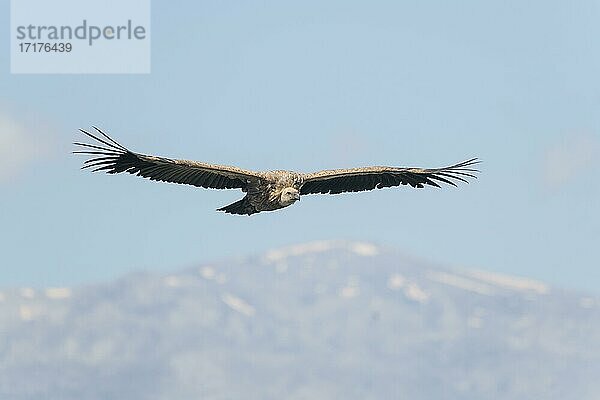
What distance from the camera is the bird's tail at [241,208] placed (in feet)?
134

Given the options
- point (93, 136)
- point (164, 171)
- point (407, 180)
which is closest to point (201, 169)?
point (164, 171)

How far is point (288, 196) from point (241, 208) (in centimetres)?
194

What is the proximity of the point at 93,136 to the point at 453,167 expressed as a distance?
12.4m

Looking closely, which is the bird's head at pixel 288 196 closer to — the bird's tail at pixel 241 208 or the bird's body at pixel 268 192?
the bird's body at pixel 268 192

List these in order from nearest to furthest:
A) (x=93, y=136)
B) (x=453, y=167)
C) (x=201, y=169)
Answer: (x=93, y=136) < (x=201, y=169) < (x=453, y=167)

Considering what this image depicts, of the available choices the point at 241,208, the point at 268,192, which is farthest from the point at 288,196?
the point at 241,208

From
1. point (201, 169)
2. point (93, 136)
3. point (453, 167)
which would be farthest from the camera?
point (453, 167)

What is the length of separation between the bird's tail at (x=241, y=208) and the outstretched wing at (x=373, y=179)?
2448 millimetres

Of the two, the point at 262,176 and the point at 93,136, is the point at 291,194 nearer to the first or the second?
the point at 262,176

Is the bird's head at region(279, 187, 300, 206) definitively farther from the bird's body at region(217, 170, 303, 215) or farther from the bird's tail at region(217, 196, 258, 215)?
the bird's tail at region(217, 196, 258, 215)

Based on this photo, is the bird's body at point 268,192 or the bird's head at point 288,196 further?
the bird's body at point 268,192

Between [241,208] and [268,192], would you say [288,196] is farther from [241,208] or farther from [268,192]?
[241,208]

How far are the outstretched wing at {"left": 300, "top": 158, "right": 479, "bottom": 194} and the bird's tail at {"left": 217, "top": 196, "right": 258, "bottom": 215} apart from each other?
2448 millimetres

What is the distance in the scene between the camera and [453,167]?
42.1m
